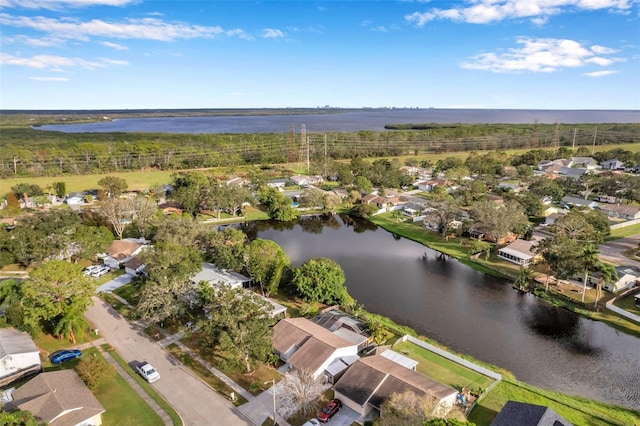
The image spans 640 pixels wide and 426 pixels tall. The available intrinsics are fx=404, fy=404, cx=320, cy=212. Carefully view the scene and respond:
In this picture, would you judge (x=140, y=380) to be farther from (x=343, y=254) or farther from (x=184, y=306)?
(x=343, y=254)

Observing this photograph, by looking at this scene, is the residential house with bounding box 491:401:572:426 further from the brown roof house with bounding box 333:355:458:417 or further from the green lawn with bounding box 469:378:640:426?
the brown roof house with bounding box 333:355:458:417

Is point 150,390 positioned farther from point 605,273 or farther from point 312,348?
point 605,273

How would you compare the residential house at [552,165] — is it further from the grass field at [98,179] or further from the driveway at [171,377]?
the driveway at [171,377]

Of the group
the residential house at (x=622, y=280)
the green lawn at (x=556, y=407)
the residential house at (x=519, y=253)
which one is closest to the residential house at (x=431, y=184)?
the residential house at (x=519, y=253)

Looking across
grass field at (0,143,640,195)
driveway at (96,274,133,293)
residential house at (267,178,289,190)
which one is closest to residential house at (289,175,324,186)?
residential house at (267,178,289,190)

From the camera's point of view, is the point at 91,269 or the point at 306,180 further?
the point at 306,180

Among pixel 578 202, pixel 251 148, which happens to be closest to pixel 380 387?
pixel 578 202
